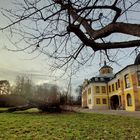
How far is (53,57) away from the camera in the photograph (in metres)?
4.62

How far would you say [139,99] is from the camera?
31188mm

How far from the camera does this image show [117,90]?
133 feet

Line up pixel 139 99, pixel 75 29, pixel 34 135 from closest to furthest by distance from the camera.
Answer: pixel 75 29 < pixel 34 135 < pixel 139 99

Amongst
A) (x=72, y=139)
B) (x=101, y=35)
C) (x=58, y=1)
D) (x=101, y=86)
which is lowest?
(x=72, y=139)

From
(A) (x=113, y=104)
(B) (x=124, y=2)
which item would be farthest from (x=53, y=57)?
(A) (x=113, y=104)

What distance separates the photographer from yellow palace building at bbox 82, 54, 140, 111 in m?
31.3

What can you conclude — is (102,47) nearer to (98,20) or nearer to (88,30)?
(88,30)

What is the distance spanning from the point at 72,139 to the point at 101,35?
3544 millimetres

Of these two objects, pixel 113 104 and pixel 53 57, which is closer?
pixel 53 57

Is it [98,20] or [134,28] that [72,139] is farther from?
[134,28]

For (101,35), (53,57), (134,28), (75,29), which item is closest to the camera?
(134,28)

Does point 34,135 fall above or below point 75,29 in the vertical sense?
below

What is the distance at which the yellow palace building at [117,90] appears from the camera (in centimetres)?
3133

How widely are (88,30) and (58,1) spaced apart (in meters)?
0.84
